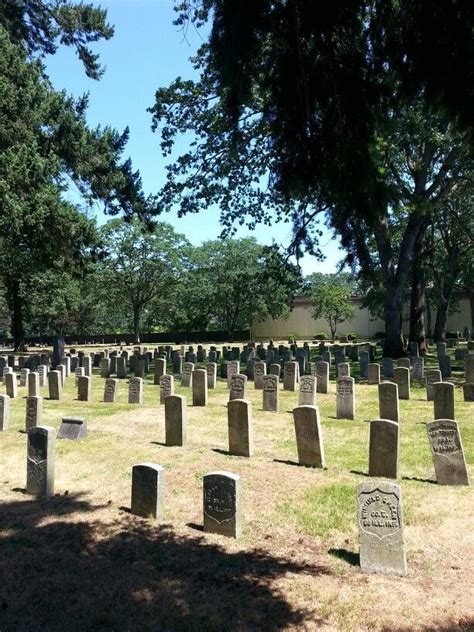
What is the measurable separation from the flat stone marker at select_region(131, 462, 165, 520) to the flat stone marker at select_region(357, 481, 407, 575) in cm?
230

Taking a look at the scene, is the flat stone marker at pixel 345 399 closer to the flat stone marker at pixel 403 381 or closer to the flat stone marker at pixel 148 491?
the flat stone marker at pixel 403 381

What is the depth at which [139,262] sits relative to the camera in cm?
4956

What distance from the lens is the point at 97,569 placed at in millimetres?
5066

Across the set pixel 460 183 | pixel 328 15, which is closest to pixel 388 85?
pixel 328 15

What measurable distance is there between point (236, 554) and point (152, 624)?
1.46 m

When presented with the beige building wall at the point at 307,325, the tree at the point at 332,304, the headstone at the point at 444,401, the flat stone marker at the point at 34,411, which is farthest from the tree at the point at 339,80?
the beige building wall at the point at 307,325

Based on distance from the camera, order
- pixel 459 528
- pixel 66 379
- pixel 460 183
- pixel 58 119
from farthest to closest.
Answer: pixel 460 183, pixel 66 379, pixel 58 119, pixel 459 528

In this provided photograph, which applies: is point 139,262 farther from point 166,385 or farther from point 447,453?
point 447,453

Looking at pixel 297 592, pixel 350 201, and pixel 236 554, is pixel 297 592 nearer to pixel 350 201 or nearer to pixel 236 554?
pixel 236 554

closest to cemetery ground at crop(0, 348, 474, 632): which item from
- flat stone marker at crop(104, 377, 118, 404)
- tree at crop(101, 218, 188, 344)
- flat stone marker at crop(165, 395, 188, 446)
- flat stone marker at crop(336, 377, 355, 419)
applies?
flat stone marker at crop(165, 395, 188, 446)

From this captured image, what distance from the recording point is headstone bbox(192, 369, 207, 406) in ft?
46.2

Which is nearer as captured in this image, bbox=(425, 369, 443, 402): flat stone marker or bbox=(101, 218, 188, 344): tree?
bbox=(425, 369, 443, 402): flat stone marker

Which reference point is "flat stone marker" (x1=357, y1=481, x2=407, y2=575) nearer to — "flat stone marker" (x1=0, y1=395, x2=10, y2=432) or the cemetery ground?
the cemetery ground

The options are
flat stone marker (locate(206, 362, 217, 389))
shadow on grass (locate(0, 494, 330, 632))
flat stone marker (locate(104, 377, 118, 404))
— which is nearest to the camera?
shadow on grass (locate(0, 494, 330, 632))
